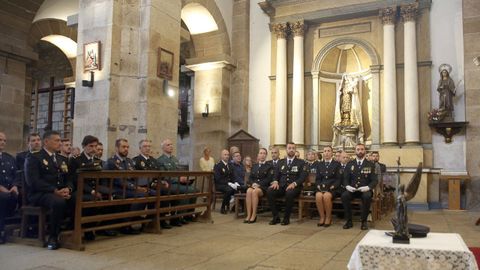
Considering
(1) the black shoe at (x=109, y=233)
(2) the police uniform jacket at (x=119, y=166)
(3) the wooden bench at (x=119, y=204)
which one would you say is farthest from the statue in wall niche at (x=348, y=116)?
(1) the black shoe at (x=109, y=233)

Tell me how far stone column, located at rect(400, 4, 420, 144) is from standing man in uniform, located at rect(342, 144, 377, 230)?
3.74m

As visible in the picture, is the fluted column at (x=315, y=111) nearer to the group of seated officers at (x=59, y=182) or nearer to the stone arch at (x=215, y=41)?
the stone arch at (x=215, y=41)

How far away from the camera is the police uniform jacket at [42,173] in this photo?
469 centimetres

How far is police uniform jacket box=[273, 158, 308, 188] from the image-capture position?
23.4 ft

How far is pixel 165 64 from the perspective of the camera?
869cm

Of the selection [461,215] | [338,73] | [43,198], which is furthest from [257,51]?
[43,198]

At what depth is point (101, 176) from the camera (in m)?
4.80

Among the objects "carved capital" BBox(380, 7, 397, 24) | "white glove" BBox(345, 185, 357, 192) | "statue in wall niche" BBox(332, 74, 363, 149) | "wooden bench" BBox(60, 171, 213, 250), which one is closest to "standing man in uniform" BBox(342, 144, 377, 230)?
"white glove" BBox(345, 185, 357, 192)

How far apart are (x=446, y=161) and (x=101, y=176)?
7.92 meters

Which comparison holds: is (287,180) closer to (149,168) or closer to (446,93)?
(149,168)

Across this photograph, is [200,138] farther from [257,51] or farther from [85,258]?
[85,258]

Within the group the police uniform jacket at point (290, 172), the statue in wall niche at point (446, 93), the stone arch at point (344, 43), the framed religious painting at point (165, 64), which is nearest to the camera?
the police uniform jacket at point (290, 172)

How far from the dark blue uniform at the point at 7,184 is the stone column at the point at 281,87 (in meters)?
6.94

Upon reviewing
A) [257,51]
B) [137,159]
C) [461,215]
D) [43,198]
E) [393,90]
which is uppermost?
[257,51]
